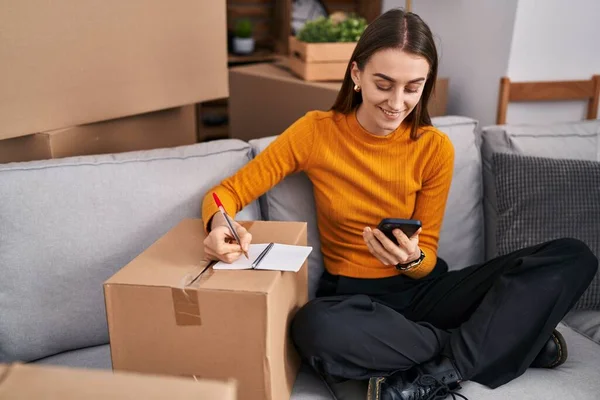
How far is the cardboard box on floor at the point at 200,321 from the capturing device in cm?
100

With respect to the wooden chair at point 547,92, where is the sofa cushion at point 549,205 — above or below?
below

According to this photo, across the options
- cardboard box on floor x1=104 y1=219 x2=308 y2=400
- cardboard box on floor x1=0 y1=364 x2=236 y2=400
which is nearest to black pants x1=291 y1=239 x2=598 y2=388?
cardboard box on floor x1=104 y1=219 x2=308 y2=400

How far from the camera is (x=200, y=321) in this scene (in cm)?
102

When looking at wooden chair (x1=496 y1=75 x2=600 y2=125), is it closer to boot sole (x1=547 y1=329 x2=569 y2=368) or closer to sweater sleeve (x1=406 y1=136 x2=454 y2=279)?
sweater sleeve (x1=406 y1=136 x2=454 y2=279)

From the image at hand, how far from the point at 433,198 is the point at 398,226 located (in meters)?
0.25


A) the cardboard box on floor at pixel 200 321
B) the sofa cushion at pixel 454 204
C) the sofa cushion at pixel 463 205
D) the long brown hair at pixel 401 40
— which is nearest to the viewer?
the cardboard box on floor at pixel 200 321

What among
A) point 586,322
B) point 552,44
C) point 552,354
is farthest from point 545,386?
point 552,44

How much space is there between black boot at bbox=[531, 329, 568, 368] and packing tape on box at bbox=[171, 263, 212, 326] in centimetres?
75

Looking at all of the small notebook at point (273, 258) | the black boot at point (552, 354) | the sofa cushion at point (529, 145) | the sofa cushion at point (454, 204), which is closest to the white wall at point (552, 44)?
the sofa cushion at point (529, 145)

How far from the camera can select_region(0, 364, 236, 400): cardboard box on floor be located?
0.60 metres

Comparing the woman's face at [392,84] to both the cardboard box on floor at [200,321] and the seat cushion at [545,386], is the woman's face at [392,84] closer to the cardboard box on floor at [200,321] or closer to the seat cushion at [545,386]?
the cardboard box on floor at [200,321]

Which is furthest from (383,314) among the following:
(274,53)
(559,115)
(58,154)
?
(274,53)

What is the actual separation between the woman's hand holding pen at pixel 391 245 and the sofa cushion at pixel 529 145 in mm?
482

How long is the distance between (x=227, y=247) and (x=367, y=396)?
406 millimetres
